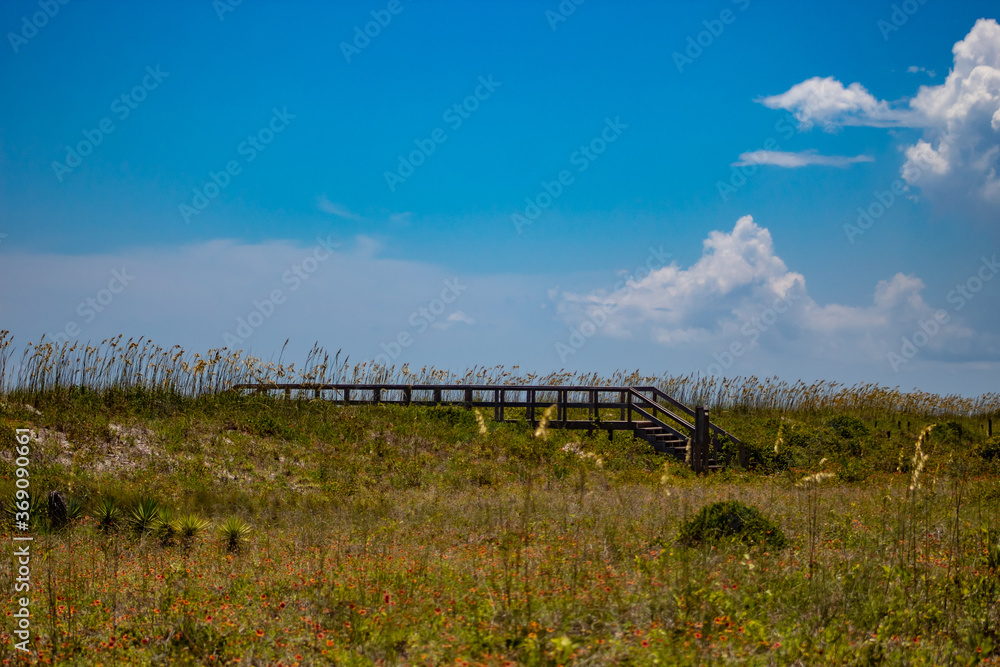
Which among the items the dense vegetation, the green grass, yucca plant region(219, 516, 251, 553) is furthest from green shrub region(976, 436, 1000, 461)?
yucca plant region(219, 516, 251, 553)

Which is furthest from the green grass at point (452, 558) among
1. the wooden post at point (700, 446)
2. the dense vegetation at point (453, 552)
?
the wooden post at point (700, 446)

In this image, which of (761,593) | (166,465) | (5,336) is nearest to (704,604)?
(761,593)

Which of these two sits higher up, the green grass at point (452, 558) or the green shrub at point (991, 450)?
the green shrub at point (991, 450)

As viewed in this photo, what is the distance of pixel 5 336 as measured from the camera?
16.9m

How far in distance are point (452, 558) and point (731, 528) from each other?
11.8 ft

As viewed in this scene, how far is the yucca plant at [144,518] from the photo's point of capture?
10836 millimetres

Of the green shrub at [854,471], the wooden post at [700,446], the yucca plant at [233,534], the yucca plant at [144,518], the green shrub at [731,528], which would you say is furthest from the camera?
the wooden post at [700,446]

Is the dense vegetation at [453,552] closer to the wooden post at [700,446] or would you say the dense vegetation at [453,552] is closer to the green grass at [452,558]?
the green grass at [452,558]

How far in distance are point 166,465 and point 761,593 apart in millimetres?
13352

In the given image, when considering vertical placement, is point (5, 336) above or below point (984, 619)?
above

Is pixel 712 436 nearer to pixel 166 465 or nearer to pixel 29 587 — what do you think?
pixel 166 465

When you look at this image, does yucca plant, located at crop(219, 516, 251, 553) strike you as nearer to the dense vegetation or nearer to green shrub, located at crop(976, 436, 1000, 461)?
the dense vegetation

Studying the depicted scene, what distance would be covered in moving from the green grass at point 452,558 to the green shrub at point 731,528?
101 millimetres

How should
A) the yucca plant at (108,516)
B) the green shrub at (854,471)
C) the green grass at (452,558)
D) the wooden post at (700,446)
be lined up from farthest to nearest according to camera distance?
Result: 1. the wooden post at (700,446)
2. the green shrub at (854,471)
3. the yucca plant at (108,516)
4. the green grass at (452,558)
